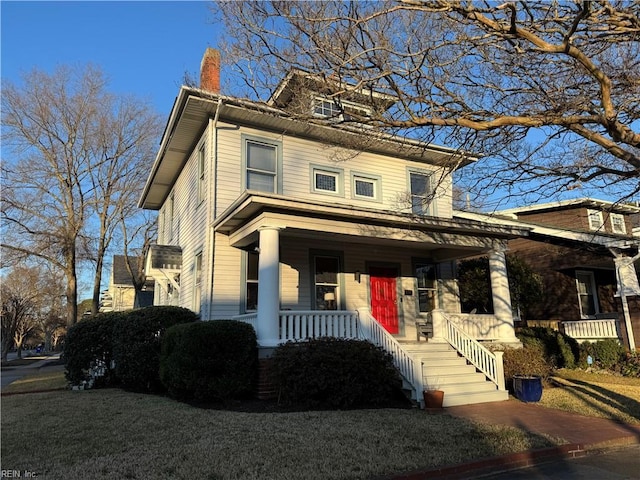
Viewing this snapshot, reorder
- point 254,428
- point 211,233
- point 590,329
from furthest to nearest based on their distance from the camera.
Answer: point 590,329 < point 211,233 < point 254,428

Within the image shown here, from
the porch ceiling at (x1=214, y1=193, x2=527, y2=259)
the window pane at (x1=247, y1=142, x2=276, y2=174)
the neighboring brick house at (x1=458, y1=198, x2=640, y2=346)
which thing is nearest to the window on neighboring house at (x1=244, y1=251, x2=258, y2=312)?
the porch ceiling at (x1=214, y1=193, x2=527, y2=259)

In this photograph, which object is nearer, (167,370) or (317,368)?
→ (317,368)

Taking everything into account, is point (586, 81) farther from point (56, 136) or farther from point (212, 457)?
point (56, 136)

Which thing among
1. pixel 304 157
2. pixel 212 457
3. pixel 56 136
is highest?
pixel 56 136

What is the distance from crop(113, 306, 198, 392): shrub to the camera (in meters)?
10.4

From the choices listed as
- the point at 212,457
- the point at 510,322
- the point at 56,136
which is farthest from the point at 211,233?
the point at 56,136

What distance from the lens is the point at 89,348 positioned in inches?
454

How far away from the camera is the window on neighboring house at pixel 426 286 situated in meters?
13.8

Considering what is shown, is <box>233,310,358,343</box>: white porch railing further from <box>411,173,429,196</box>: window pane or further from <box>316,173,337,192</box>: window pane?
<box>411,173,429,196</box>: window pane

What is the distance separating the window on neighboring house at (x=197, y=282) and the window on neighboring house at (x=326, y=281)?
305cm

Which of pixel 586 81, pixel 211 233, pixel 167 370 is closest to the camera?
pixel 586 81

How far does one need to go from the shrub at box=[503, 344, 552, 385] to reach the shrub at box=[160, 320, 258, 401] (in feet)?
19.6

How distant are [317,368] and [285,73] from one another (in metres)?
5.18

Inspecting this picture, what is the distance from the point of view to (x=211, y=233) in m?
11.1
